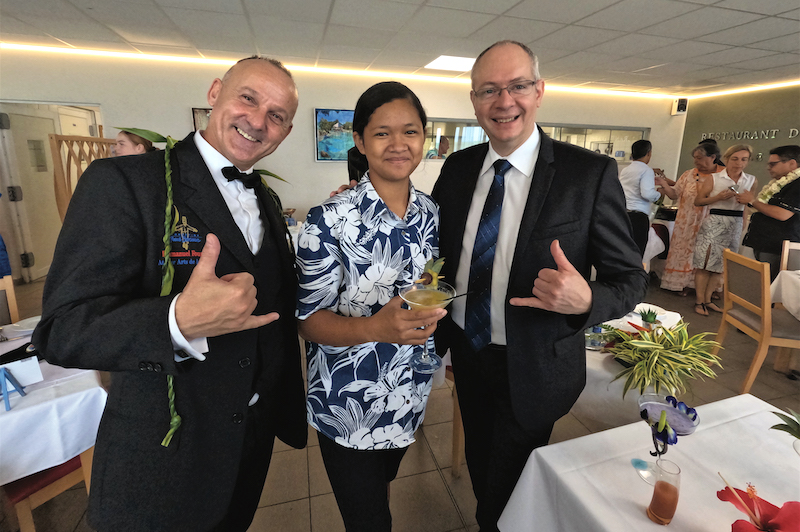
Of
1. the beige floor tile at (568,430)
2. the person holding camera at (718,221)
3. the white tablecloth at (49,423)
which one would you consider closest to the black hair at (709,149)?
the person holding camera at (718,221)

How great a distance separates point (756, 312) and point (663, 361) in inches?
94.7

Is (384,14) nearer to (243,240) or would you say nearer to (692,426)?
(243,240)

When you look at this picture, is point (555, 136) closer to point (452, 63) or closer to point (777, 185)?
point (452, 63)

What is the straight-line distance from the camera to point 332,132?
23.5 feet

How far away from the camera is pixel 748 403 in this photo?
58.3 inches

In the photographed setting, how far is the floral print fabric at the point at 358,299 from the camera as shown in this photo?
1288mm

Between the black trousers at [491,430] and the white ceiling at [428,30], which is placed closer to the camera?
the black trousers at [491,430]

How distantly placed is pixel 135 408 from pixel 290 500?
1548 mm

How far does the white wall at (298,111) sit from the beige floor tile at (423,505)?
230 inches

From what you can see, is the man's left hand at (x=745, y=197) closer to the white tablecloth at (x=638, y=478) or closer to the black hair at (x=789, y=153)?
the black hair at (x=789, y=153)

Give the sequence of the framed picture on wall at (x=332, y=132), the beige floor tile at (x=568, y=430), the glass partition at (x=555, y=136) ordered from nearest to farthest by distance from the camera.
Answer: the beige floor tile at (x=568, y=430), the framed picture on wall at (x=332, y=132), the glass partition at (x=555, y=136)

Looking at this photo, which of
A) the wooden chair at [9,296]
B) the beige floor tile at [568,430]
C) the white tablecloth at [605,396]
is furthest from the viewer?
the beige floor tile at [568,430]

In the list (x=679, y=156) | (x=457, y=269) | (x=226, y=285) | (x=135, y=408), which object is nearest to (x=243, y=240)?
(x=226, y=285)

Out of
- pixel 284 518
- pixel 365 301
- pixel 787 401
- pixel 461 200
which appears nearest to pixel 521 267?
pixel 461 200
